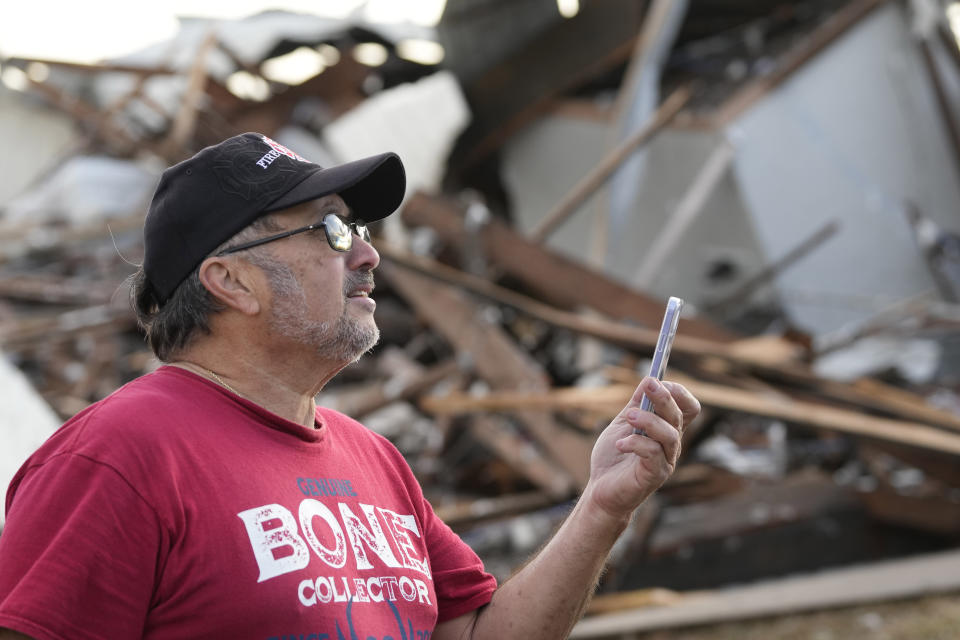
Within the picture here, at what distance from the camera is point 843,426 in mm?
4227

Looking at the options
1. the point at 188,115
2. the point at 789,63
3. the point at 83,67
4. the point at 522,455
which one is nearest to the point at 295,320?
the point at 522,455

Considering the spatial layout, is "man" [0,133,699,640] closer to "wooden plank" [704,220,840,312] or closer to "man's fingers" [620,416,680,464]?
"man's fingers" [620,416,680,464]

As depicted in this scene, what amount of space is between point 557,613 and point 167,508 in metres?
0.72

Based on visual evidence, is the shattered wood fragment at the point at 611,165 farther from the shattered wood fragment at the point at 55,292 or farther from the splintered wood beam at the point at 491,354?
the shattered wood fragment at the point at 55,292

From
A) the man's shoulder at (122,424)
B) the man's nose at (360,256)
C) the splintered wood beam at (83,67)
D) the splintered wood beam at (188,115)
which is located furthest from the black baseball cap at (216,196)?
the splintered wood beam at (83,67)

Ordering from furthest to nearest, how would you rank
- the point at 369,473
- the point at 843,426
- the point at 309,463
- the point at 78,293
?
the point at 78,293
the point at 843,426
the point at 369,473
the point at 309,463

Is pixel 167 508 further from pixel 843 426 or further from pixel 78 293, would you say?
pixel 78 293

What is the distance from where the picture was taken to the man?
1274 millimetres

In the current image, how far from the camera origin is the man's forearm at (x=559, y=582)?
169cm

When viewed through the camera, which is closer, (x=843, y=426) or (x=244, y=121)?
(x=843, y=426)

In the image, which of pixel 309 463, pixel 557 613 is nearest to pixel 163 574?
pixel 309 463

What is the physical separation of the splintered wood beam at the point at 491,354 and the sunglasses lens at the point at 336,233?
3414 millimetres

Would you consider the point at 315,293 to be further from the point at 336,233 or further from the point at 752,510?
the point at 752,510

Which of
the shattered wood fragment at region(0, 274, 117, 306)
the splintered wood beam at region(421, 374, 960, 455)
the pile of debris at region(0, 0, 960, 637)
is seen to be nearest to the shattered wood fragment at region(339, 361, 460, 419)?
the pile of debris at region(0, 0, 960, 637)
